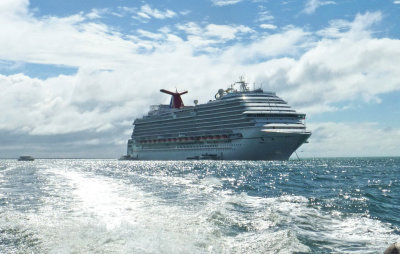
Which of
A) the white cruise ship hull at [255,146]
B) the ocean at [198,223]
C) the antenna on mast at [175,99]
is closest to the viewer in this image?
the ocean at [198,223]

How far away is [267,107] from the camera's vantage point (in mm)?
100312

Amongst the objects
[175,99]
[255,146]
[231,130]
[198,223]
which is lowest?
[198,223]

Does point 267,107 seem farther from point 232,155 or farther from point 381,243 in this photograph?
point 381,243

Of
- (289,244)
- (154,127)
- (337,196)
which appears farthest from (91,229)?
(154,127)

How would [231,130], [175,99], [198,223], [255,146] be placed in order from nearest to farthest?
[198,223]
[255,146]
[231,130]
[175,99]

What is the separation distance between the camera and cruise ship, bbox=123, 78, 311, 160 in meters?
91.9

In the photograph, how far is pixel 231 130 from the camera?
101 meters

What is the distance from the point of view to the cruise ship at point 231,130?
91.9 meters

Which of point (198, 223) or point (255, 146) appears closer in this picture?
point (198, 223)

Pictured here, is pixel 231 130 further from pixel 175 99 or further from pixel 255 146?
pixel 175 99

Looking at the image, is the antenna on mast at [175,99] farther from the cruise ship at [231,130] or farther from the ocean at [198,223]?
the ocean at [198,223]

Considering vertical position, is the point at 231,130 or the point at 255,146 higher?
the point at 231,130

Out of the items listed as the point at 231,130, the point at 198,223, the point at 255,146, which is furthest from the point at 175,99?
the point at 198,223

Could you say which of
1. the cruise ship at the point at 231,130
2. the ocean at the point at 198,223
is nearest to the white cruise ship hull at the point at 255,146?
the cruise ship at the point at 231,130
